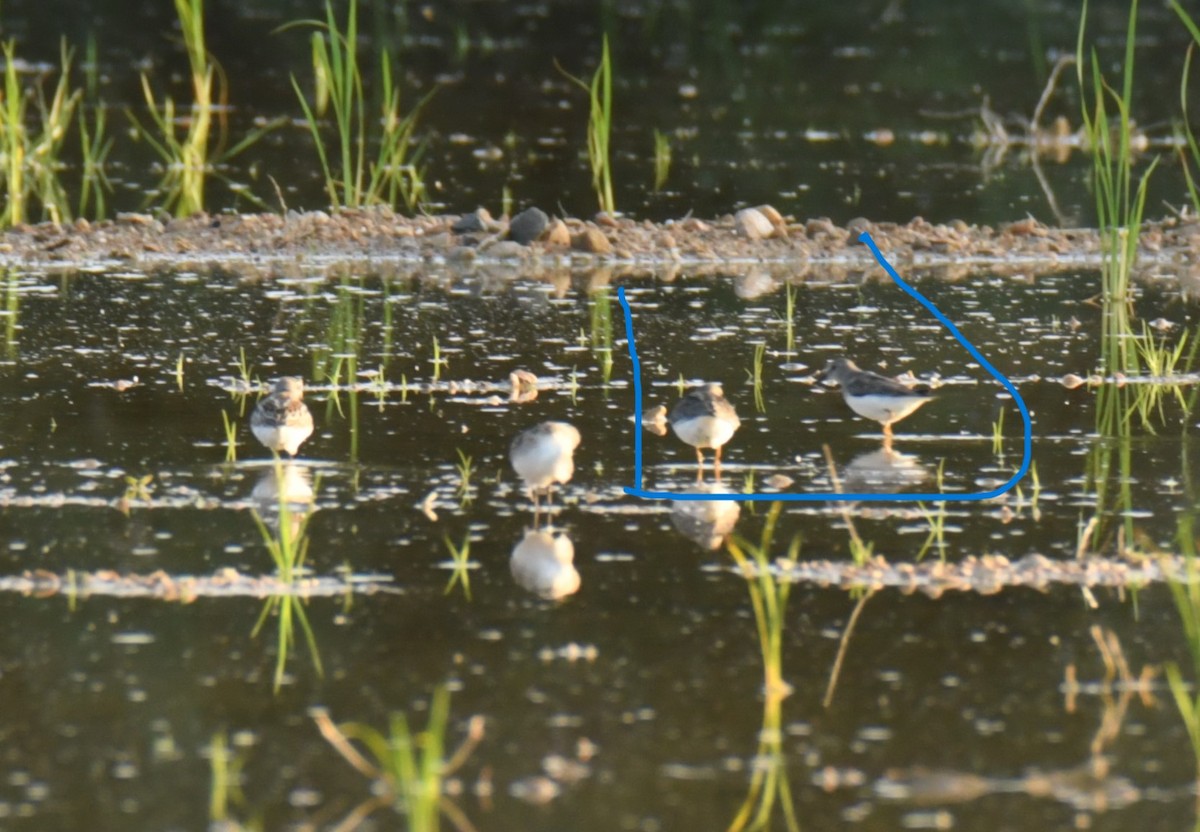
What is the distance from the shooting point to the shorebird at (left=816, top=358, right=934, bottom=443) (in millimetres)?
7012

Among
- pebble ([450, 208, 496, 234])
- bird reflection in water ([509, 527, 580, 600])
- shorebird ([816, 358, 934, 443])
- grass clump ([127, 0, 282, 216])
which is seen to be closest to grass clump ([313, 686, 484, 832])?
bird reflection in water ([509, 527, 580, 600])

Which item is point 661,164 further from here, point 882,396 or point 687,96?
point 882,396

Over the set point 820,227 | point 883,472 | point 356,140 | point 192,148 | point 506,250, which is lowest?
point 883,472

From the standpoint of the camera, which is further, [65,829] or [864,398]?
[864,398]

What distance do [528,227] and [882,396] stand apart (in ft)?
15.0

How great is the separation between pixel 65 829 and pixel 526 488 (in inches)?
106

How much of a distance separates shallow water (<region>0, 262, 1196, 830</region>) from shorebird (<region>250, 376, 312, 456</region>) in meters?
0.10

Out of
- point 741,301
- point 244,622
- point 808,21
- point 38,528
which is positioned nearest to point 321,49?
point 741,301

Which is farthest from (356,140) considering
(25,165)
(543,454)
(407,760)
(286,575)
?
(407,760)

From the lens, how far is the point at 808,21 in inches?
1073

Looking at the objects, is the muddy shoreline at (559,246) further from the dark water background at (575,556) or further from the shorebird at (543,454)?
the shorebird at (543,454)

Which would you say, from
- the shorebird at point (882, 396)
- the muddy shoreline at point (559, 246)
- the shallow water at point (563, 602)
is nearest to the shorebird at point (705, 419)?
the shallow water at point (563, 602)

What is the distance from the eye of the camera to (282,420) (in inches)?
257

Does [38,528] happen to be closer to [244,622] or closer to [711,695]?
[244,622]
